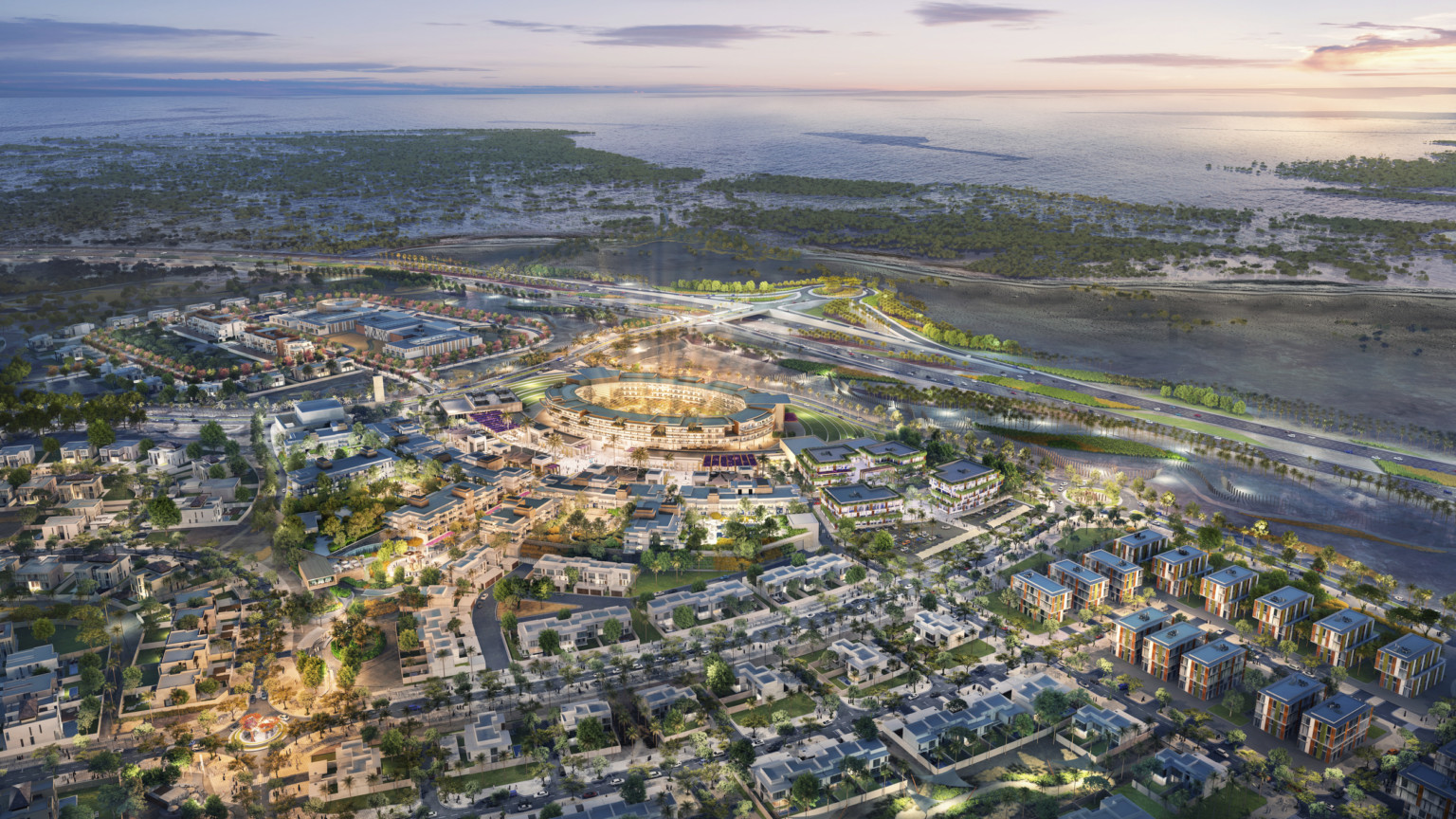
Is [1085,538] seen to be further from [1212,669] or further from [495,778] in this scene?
[495,778]

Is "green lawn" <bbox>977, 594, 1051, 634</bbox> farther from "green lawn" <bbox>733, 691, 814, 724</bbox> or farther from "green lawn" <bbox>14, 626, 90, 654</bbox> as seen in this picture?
"green lawn" <bbox>14, 626, 90, 654</bbox>

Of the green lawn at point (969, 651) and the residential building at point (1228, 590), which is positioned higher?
the residential building at point (1228, 590)

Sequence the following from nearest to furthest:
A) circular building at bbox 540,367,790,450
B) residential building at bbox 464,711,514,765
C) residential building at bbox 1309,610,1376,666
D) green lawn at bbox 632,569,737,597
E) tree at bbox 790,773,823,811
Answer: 1. tree at bbox 790,773,823,811
2. residential building at bbox 464,711,514,765
3. residential building at bbox 1309,610,1376,666
4. green lawn at bbox 632,569,737,597
5. circular building at bbox 540,367,790,450

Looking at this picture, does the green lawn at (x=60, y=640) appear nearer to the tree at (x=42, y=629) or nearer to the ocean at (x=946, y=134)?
the tree at (x=42, y=629)

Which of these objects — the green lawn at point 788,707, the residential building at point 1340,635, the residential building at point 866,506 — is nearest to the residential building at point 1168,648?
the residential building at point 1340,635

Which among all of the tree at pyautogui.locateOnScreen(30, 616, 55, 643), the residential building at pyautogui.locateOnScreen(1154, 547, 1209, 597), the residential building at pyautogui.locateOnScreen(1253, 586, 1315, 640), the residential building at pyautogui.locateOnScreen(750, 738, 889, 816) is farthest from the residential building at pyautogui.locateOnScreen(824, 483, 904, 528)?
the tree at pyautogui.locateOnScreen(30, 616, 55, 643)
